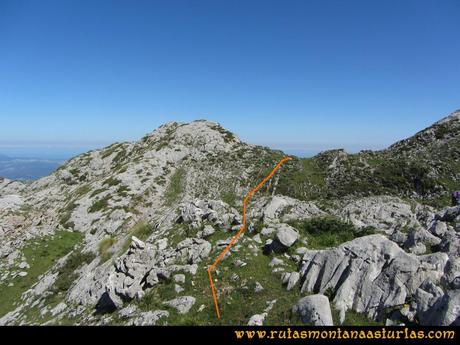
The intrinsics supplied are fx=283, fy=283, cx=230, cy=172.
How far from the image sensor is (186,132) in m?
75.7

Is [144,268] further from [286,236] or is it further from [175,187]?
[175,187]

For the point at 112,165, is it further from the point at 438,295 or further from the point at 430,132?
the point at 438,295

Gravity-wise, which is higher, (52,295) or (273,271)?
(273,271)

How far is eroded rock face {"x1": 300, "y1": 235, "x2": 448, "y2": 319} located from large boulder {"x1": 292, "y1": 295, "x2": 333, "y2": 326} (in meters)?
1.02

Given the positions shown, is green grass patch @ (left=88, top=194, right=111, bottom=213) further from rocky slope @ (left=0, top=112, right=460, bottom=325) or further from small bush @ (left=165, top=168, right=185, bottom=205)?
small bush @ (left=165, top=168, right=185, bottom=205)

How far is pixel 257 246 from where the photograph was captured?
1934cm

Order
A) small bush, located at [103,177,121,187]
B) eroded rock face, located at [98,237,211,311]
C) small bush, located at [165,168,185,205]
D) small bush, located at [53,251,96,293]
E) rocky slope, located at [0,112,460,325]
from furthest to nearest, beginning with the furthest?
small bush, located at [103,177,121,187], small bush, located at [165,168,185,205], small bush, located at [53,251,96,293], eroded rock face, located at [98,237,211,311], rocky slope, located at [0,112,460,325]

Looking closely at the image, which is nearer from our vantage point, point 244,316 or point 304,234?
point 244,316

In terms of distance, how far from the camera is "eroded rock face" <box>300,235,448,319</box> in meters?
12.3

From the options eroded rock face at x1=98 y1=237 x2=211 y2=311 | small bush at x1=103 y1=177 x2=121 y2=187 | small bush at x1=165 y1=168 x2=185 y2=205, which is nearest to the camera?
eroded rock face at x1=98 y1=237 x2=211 y2=311

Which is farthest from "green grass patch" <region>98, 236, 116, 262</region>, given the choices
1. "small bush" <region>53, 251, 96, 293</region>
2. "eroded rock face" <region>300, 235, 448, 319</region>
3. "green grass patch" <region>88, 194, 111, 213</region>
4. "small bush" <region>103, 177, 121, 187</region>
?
"small bush" <region>103, 177, 121, 187</region>

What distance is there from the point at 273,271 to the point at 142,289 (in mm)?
8122
